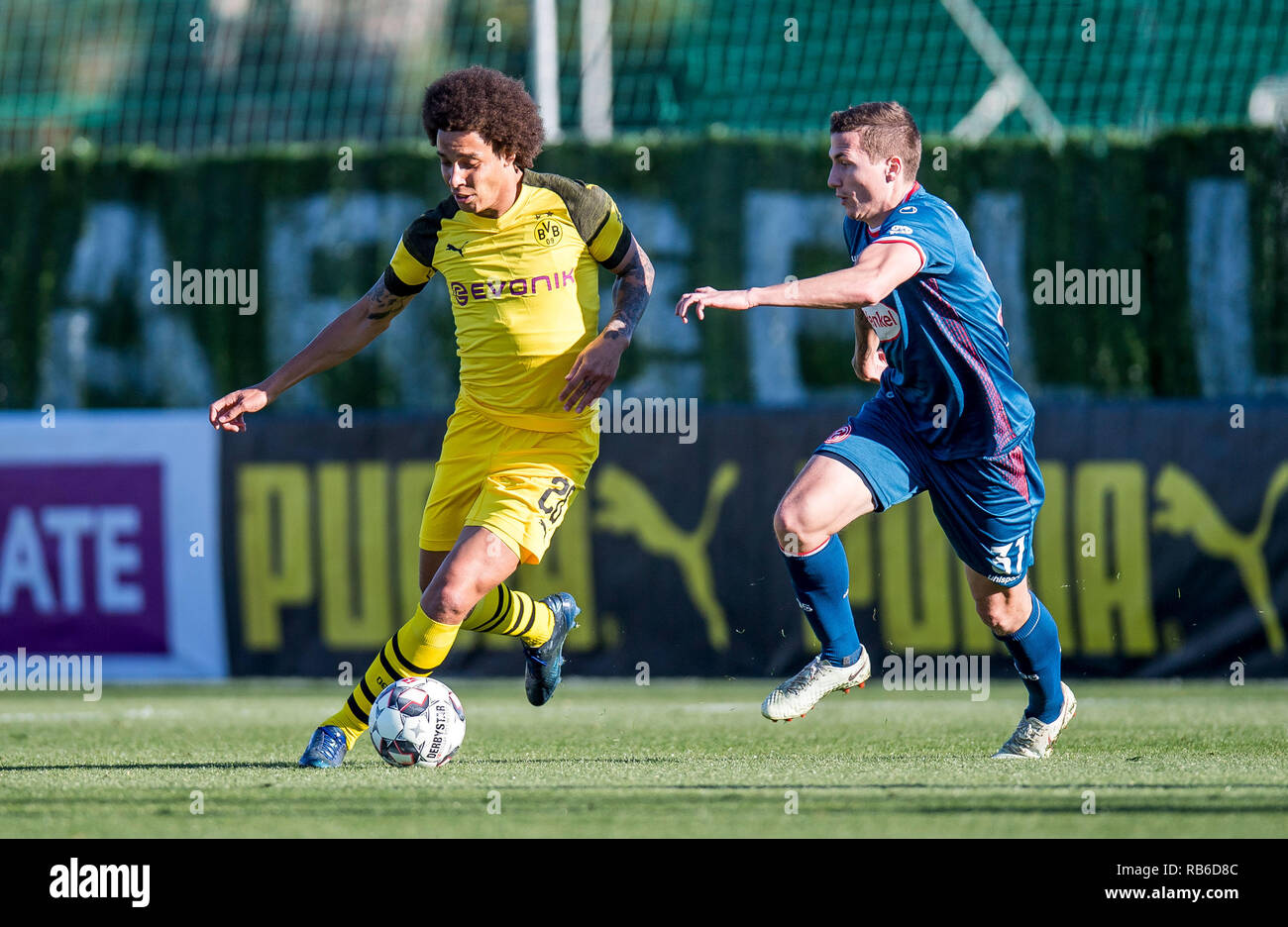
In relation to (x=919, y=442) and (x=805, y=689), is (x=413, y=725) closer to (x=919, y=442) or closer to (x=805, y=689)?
(x=805, y=689)

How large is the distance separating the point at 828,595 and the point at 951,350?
940 millimetres

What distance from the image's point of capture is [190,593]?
32.6 feet

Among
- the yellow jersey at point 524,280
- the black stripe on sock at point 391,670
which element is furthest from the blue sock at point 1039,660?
the black stripe on sock at point 391,670

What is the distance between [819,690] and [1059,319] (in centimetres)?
636

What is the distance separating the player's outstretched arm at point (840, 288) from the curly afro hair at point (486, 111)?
1.13 m

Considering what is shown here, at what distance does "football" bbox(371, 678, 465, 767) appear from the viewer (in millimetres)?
5582

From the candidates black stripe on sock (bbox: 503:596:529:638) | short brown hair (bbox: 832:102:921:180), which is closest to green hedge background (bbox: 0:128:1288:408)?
black stripe on sock (bbox: 503:596:529:638)

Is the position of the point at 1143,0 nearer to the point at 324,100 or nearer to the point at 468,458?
the point at 324,100

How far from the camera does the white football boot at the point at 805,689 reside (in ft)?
18.6

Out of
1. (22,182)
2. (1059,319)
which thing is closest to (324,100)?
(22,182)

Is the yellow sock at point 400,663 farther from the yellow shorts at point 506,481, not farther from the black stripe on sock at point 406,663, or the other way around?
the yellow shorts at point 506,481

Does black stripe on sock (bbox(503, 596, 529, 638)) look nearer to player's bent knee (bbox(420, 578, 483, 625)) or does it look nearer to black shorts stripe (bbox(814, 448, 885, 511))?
player's bent knee (bbox(420, 578, 483, 625))

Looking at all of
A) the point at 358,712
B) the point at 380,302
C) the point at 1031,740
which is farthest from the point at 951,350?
the point at 358,712

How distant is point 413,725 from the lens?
5582 millimetres
